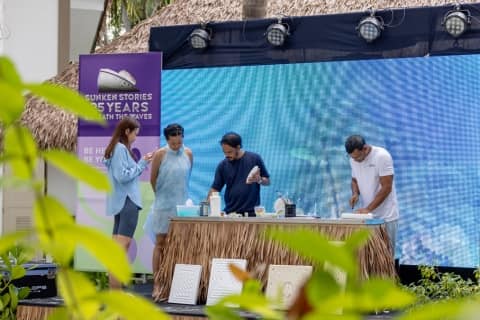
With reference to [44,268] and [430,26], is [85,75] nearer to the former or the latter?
[44,268]

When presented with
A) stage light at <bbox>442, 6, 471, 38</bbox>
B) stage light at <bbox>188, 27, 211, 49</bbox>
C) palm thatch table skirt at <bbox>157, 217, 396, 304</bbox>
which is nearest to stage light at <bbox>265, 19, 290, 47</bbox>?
stage light at <bbox>188, 27, 211, 49</bbox>

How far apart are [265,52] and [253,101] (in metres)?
0.45

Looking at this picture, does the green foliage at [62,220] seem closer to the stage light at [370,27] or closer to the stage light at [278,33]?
the stage light at [370,27]

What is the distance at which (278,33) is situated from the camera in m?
9.17

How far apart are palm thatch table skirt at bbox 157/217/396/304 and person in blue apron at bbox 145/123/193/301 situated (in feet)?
1.45

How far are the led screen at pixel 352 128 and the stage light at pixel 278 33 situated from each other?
0.34 meters

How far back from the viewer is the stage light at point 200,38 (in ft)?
31.3

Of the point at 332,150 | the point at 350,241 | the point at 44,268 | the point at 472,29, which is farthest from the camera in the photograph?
the point at 332,150

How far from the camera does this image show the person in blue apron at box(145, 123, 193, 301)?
28.8 feet

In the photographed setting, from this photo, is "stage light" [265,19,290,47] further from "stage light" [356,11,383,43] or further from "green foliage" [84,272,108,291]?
"green foliage" [84,272,108,291]

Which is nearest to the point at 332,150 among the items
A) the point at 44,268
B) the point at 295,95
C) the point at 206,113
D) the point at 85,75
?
the point at 295,95

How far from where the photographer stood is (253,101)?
966cm

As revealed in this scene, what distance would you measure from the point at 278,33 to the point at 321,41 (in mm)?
359

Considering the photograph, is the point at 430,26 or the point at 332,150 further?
the point at 332,150
